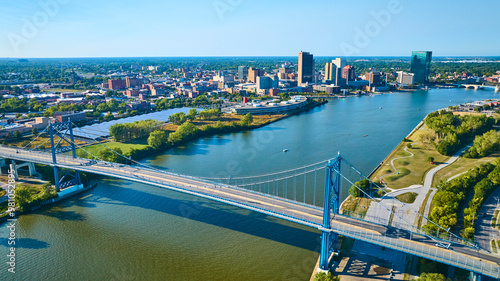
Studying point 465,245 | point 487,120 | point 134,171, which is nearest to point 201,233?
point 134,171

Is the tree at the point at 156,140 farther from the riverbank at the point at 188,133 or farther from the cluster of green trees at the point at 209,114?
the cluster of green trees at the point at 209,114

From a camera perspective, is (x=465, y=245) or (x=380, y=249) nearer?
(x=465, y=245)

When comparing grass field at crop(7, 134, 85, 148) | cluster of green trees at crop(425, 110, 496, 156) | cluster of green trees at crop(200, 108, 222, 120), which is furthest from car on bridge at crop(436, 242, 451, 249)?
cluster of green trees at crop(200, 108, 222, 120)

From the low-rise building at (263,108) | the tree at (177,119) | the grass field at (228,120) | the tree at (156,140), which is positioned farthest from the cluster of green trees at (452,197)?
the low-rise building at (263,108)

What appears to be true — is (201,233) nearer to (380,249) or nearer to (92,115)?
(380,249)

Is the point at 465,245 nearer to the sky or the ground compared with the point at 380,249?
nearer to the sky

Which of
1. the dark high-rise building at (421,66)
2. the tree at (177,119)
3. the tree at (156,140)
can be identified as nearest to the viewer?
the tree at (156,140)

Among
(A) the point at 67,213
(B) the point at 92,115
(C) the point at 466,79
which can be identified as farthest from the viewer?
(C) the point at 466,79

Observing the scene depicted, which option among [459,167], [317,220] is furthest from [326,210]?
[459,167]
